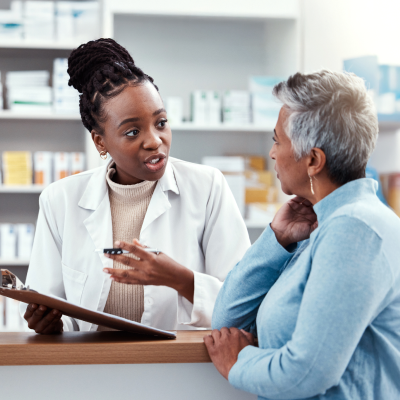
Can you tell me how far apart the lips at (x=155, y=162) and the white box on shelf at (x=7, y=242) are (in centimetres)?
193

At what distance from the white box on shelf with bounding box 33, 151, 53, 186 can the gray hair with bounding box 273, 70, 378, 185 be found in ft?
7.73

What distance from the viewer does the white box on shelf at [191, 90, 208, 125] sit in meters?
3.04

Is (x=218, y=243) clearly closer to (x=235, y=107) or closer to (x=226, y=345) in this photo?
(x=226, y=345)

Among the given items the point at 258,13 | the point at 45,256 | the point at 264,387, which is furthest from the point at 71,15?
the point at 264,387

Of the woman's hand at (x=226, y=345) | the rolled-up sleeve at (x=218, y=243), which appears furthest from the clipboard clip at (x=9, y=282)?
the rolled-up sleeve at (x=218, y=243)

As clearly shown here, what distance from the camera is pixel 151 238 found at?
1438 millimetres

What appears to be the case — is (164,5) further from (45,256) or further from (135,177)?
(45,256)

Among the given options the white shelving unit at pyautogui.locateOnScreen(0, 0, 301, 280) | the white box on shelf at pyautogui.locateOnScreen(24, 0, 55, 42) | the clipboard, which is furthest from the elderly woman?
Answer: the white box on shelf at pyautogui.locateOnScreen(24, 0, 55, 42)

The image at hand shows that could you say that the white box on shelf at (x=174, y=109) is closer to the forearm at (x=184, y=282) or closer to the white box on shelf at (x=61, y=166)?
the white box on shelf at (x=61, y=166)

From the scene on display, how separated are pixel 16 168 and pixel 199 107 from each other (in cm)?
121

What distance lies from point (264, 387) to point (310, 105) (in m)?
0.52

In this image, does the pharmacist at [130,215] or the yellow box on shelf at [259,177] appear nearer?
the pharmacist at [130,215]

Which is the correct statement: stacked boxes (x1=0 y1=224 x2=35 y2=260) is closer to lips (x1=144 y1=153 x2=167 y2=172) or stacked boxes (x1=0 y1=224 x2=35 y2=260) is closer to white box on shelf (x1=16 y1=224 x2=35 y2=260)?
white box on shelf (x1=16 y1=224 x2=35 y2=260)

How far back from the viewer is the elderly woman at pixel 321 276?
2.48 ft
